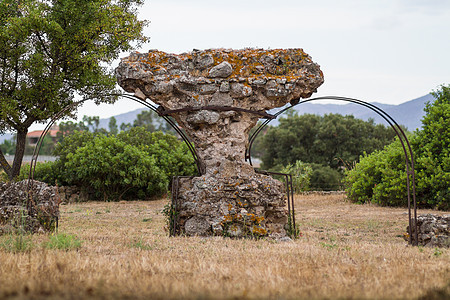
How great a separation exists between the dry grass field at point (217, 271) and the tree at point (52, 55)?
8.82 metres

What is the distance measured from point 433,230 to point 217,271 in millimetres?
4178

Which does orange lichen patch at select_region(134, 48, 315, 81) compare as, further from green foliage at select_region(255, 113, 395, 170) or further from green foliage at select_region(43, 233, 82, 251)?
green foliage at select_region(255, 113, 395, 170)

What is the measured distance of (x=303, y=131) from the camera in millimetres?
30109

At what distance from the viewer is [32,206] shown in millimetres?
7184

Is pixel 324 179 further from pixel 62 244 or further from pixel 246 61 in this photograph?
pixel 62 244

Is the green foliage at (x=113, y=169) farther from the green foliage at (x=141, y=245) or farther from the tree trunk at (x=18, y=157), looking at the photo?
the green foliage at (x=141, y=245)

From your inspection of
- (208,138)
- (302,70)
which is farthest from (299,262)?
(302,70)

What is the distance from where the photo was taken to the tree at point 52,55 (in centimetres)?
1407

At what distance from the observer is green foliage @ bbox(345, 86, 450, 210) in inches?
520

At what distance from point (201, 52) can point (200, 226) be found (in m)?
2.91

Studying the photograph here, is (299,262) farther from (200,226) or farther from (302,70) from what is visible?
(302,70)

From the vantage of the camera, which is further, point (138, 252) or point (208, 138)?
point (208, 138)

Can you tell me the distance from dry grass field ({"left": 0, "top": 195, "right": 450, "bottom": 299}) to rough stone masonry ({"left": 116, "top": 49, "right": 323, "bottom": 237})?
0.59 metres

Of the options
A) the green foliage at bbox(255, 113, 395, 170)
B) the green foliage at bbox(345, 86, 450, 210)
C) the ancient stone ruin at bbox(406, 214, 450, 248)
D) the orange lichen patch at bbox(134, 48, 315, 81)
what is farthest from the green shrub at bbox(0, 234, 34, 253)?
the green foliage at bbox(255, 113, 395, 170)
